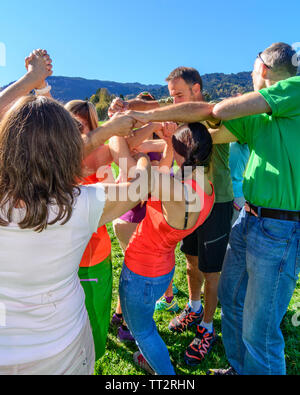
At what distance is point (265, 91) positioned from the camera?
Answer: 1.86m

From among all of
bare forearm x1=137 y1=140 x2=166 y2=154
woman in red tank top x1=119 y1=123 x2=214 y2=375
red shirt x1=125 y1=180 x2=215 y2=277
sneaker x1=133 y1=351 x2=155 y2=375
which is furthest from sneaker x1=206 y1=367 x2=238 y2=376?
bare forearm x1=137 y1=140 x2=166 y2=154

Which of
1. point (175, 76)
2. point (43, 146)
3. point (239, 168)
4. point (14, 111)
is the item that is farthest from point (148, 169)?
point (239, 168)

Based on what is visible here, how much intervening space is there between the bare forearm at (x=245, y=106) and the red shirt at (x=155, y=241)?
538 millimetres

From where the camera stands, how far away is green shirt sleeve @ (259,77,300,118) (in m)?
1.83

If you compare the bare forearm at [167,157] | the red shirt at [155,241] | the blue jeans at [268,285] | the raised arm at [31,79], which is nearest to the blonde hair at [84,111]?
the raised arm at [31,79]

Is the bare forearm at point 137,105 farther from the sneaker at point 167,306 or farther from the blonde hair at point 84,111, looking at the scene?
the sneaker at point 167,306

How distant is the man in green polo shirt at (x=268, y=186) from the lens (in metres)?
1.90

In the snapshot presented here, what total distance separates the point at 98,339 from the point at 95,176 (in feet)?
4.40

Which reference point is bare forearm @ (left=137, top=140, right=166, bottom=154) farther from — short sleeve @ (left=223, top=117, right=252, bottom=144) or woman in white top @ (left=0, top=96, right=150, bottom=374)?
woman in white top @ (left=0, top=96, right=150, bottom=374)

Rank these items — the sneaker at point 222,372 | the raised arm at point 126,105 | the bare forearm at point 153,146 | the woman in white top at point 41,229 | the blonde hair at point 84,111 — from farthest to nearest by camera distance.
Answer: the bare forearm at point 153,146, the raised arm at point 126,105, the sneaker at point 222,372, the blonde hair at point 84,111, the woman in white top at point 41,229

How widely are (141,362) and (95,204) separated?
218 cm

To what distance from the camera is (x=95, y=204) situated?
1.42 m

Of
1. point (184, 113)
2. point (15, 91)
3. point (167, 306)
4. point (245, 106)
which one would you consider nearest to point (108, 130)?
point (184, 113)
